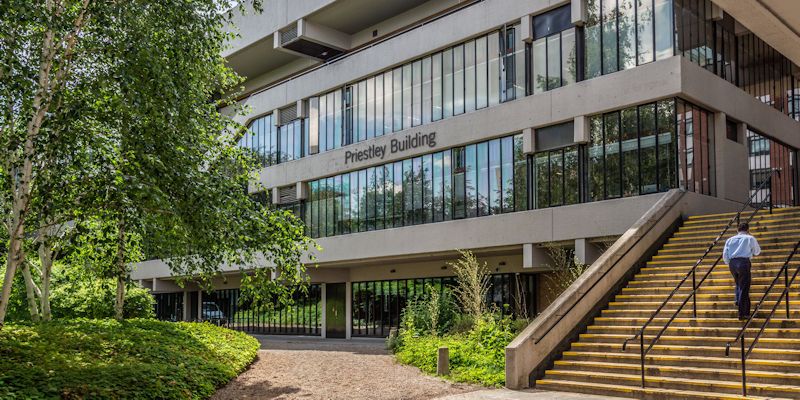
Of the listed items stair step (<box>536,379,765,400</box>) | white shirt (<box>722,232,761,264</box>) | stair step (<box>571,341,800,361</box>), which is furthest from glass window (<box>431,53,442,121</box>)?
stair step (<box>536,379,765,400</box>)

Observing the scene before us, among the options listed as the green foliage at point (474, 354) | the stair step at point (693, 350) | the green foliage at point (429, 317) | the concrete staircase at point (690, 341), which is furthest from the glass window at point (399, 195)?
the stair step at point (693, 350)

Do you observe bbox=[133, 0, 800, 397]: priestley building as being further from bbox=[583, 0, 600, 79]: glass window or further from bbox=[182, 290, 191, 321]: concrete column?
bbox=[182, 290, 191, 321]: concrete column

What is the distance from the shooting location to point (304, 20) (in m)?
35.7

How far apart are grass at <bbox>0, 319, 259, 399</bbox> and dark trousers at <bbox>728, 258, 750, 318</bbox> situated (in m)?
9.49

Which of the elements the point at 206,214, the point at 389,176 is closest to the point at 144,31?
the point at 206,214

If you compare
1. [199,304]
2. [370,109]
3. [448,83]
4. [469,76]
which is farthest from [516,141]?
[199,304]

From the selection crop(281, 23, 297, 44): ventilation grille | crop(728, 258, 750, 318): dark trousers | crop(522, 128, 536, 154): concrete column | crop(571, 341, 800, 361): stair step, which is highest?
crop(281, 23, 297, 44): ventilation grille

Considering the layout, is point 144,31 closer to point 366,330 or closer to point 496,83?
point 496,83

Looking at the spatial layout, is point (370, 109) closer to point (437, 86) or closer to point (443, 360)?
point (437, 86)

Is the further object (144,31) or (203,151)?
(203,151)

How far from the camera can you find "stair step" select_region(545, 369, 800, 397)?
11.2 meters

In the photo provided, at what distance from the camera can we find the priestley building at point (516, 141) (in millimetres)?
21688

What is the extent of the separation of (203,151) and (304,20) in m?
21.0

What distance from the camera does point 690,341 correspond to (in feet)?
44.7
